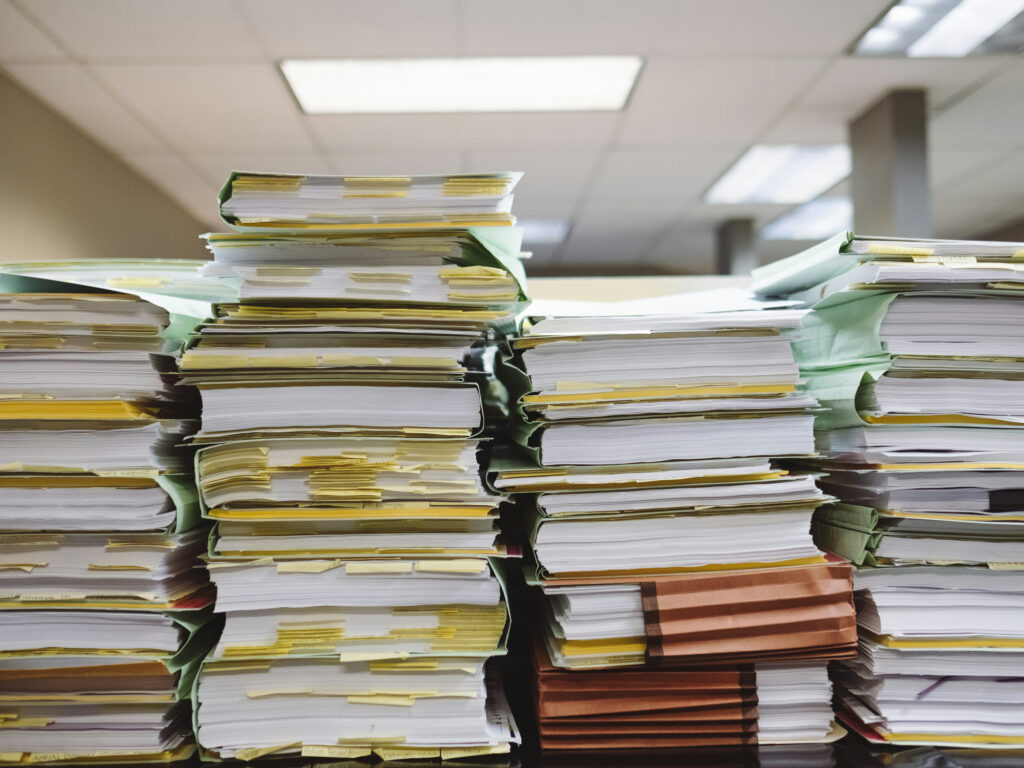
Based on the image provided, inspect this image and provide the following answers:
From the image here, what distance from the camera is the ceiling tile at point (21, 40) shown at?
2256 millimetres

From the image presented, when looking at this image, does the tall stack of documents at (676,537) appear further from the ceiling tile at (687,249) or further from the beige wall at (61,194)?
the ceiling tile at (687,249)

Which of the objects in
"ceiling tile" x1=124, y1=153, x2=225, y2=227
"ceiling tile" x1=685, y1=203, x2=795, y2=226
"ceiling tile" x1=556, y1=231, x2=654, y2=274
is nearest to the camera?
"ceiling tile" x1=124, y1=153, x2=225, y2=227

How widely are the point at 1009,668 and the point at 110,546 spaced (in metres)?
0.88

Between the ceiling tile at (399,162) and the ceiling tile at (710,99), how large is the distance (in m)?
0.92

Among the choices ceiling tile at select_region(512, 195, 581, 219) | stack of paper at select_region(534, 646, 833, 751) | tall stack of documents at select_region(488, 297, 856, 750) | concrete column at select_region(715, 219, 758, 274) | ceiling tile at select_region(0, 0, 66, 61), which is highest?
ceiling tile at select_region(0, 0, 66, 61)

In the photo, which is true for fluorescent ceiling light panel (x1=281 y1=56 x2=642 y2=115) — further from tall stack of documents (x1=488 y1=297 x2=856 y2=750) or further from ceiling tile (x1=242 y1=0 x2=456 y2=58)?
tall stack of documents (x1=488 y1=297 x2=856 y2=750)

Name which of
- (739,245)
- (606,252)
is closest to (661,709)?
(739,245)

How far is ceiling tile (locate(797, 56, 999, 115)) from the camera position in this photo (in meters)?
2.71

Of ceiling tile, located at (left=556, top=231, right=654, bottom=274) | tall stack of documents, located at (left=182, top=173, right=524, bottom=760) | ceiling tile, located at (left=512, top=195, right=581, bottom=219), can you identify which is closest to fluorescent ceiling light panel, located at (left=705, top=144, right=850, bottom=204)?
ceiling tile, located at (left=512, top=195, right=581, bottom=219)

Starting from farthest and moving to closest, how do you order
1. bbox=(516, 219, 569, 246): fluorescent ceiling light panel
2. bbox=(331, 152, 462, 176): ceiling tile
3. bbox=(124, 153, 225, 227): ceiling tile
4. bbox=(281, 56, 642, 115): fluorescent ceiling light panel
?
bbox=(516, 219, 569, 246): fluorescent ceiling light panel → bbox=(124, 153, 225, 227): ceiling tile → bbox=(331, 152, 462, 176): ceiling tile → bbox=(281, 56, 642, 115): fluorescent ceiling light panel

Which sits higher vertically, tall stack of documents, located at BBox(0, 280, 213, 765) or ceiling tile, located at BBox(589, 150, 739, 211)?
ceiling tile, located at BBox(589, 150, 739, 211)

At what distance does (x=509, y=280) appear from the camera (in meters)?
0.65

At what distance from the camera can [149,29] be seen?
7.62 feet

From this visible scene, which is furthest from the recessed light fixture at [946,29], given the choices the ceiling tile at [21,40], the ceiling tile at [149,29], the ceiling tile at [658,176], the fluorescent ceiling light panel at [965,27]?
the ceiling tile at [21,40]
